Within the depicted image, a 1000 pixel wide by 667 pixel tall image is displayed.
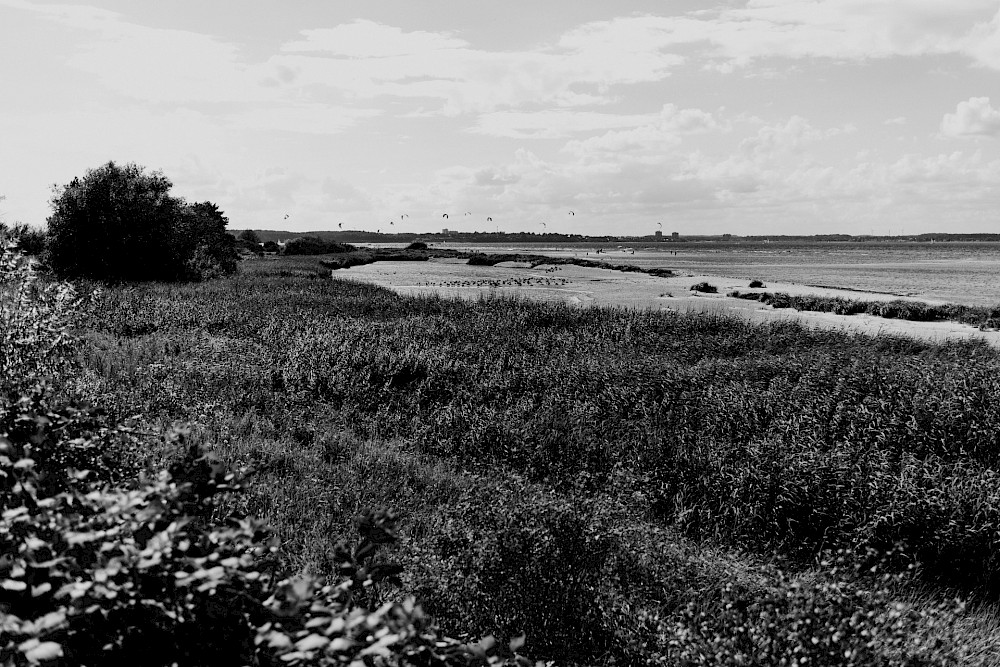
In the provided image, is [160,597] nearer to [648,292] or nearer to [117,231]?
[117,231]

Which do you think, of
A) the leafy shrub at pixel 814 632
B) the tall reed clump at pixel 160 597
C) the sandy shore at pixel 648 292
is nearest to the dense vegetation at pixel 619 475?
the leafy shrub at pixel 814 632

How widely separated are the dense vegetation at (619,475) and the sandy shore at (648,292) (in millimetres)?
13539

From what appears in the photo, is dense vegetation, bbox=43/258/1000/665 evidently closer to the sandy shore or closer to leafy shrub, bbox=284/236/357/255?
the sandy shore

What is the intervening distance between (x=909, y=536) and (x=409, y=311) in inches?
768

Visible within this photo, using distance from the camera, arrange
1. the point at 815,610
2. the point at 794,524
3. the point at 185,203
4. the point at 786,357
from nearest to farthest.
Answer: the point at 815,610, the point at 794,524, the point at 786,357, the point at 185,203

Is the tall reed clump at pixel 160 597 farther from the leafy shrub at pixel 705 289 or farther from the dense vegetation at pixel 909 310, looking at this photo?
the leafy shrub at pixel 705 289

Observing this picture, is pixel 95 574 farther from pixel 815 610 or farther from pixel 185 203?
pixel 185 203

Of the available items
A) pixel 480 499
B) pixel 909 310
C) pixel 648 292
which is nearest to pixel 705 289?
pixel 648 292

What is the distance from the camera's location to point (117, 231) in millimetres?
42219

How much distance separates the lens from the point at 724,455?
1124 centimetres

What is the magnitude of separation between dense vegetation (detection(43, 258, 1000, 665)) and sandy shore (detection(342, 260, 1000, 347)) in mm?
13539

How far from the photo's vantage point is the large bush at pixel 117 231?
4184cm

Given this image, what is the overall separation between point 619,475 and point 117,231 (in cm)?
3981

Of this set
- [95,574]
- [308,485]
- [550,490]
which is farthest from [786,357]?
[95,574]
